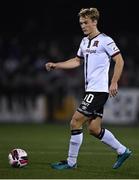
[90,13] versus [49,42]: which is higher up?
[90,13]

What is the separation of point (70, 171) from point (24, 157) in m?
0.86

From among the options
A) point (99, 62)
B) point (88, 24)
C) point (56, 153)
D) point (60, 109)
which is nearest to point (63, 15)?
point (60, 109)

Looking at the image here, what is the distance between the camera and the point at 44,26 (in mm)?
26781

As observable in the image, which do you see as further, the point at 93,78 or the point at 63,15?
the point at 63,15

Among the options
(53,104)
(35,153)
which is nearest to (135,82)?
(53,104)

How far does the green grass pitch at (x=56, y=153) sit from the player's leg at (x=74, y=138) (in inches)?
6.0

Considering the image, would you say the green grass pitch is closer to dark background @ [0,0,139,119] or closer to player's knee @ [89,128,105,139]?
player's knee @ [89,128,105,139]

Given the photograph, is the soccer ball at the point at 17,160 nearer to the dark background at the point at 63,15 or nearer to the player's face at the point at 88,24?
the player's face at the point at 88,24

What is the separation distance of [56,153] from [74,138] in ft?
8.44

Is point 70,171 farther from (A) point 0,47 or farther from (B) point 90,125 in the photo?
(A) point 0,47

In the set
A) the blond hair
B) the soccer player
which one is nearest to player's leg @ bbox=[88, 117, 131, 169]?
the soccer player

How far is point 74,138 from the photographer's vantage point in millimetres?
9930

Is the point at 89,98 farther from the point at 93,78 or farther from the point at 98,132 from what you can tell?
the point at 98,132

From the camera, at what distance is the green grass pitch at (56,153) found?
30.6 feet
